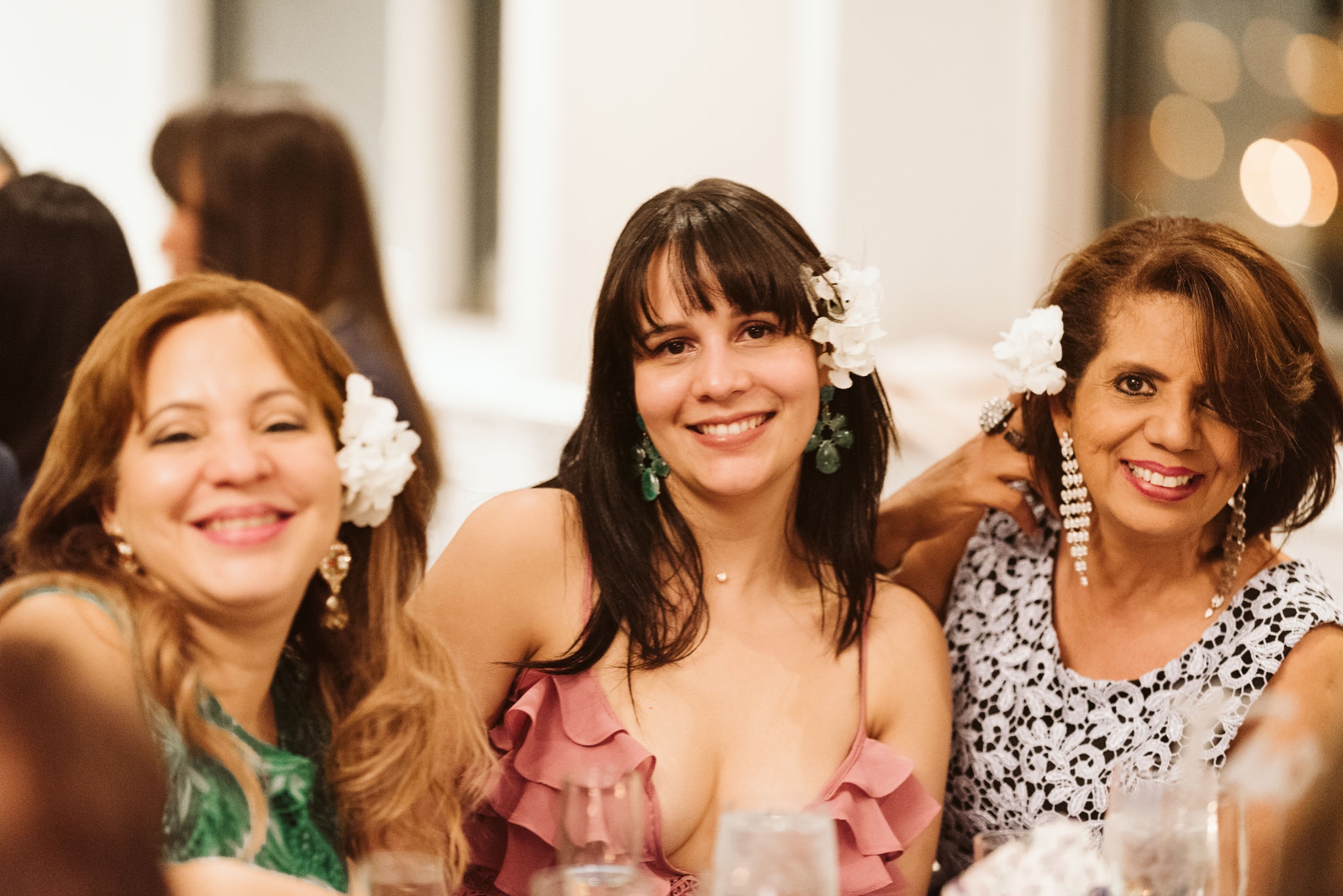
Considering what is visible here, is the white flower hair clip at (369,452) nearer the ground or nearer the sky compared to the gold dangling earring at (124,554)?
nearer the sky

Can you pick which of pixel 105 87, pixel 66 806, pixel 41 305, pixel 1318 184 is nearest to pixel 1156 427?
pixel 66 806

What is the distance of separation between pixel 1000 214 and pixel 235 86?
231 cm

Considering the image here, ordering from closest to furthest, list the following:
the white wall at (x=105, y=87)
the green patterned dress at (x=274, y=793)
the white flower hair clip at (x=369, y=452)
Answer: the green patterned dress at (x=274, y=793) → the white flower hair clip at (x=369, y=452) → the white wall at (x=105, y=87)

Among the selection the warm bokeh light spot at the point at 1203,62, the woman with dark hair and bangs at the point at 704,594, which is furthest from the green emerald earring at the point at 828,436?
the warm bokeh light spot at the point at 1203,62

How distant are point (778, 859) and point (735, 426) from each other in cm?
80

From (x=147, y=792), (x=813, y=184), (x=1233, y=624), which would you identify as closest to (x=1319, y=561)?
(x=1233, y=624)

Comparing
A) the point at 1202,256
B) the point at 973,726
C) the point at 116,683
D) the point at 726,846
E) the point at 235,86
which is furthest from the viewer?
the point at 235,86

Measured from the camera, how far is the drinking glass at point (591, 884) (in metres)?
1.36

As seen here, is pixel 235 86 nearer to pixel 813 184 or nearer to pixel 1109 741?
pixel 813 184

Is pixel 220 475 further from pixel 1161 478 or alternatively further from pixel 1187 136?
pixel 1187 136

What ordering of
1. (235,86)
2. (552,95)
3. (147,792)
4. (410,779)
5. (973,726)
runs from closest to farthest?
(147,792), (410,779), (973,726), (235,86), (552,95)

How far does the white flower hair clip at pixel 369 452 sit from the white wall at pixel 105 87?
585 cm

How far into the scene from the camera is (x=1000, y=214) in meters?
4.42

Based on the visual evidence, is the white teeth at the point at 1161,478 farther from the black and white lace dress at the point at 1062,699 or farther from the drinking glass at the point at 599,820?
the drinking glass at the point at 599,820
